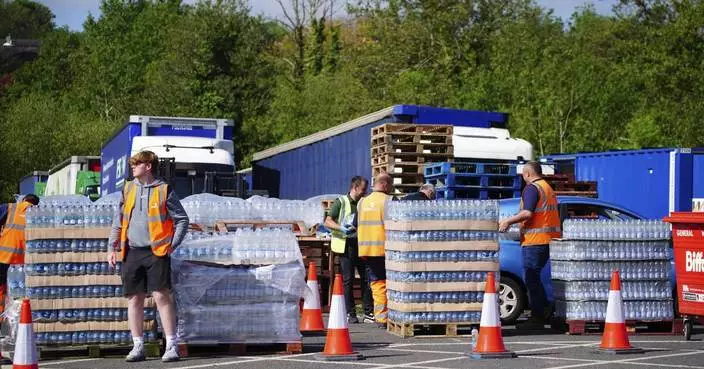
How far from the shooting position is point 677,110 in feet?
131

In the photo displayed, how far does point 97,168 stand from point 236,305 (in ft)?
105

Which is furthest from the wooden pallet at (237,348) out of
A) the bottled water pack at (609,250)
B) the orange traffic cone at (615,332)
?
the bottled water pack at (609,250)

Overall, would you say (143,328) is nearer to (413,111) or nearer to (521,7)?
(413,111)

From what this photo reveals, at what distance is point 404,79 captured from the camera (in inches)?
2029

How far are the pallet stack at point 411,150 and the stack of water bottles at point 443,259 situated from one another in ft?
26.4

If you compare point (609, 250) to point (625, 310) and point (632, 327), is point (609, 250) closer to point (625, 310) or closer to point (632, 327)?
point (625, 310)

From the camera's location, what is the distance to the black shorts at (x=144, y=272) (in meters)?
11.9

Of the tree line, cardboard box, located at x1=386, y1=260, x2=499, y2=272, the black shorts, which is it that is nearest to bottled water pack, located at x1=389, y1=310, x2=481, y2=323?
cardboard box, located at x1=386, y1=260, x2=499, y2=272

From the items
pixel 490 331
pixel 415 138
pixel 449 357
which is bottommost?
pixel 449 357

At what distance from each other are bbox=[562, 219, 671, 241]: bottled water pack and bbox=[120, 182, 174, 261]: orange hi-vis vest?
4.98 metres

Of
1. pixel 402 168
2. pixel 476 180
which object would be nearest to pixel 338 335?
pixel 476 180

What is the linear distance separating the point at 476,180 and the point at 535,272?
248 inches

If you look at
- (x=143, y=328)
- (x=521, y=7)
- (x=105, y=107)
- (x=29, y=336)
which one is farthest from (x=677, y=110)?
(x=105, y=107)

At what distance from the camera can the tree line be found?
43375 millimetres
